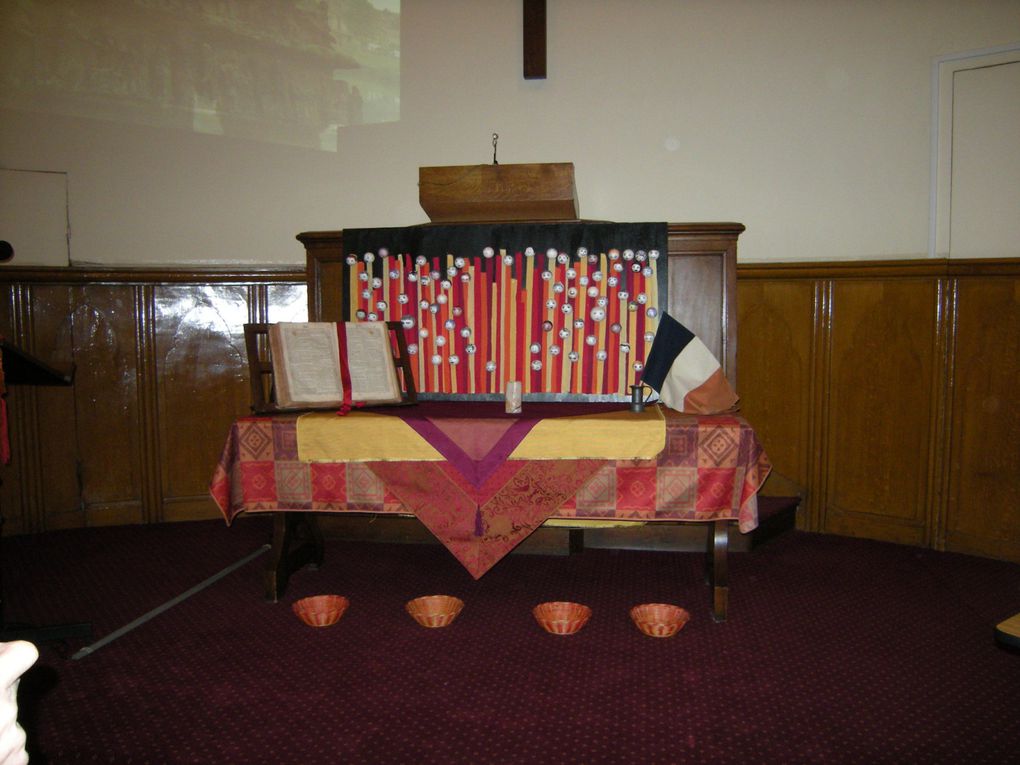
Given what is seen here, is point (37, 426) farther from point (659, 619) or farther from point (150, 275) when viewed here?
point (659, 619)

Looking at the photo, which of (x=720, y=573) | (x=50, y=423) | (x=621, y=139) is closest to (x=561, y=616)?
(x=720, y=573)

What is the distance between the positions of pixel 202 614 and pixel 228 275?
6.35ft

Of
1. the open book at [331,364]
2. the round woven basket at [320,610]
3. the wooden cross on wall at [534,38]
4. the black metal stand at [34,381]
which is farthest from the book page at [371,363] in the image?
the wooden cross on wall at [534,38]

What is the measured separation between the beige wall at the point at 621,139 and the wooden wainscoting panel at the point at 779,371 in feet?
0.69

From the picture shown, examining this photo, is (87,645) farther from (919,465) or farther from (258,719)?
(919,465)

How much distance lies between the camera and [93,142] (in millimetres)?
3957

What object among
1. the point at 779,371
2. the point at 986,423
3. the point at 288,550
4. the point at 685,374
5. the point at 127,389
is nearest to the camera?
the point at 685,374

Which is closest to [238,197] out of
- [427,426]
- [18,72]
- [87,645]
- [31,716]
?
[18,72]

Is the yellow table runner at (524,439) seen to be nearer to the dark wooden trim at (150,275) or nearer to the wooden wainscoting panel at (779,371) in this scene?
the wooden wainscoting panel at (779,371)

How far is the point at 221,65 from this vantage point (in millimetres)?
3975

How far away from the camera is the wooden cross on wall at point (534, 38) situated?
3734 millimetres

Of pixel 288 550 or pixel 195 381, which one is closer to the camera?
pixel 288 550

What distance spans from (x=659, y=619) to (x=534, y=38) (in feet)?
9.39

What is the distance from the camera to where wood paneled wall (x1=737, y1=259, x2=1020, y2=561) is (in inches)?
127
